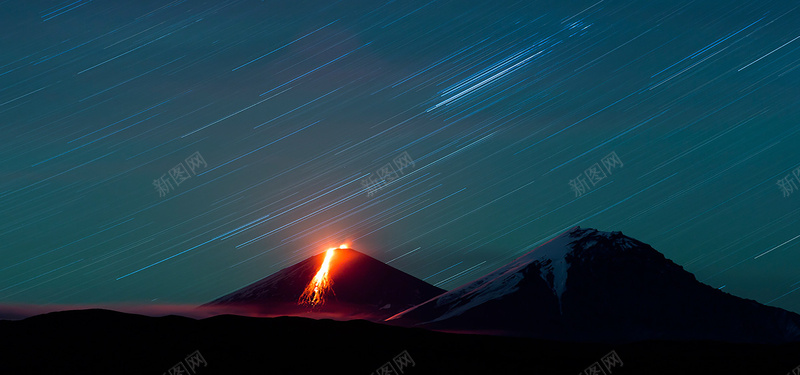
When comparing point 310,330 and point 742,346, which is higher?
point 310,330

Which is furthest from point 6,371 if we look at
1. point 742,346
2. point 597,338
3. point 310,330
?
point 597,338

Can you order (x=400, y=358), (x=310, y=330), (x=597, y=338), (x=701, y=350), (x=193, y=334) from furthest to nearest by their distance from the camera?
(x=597, y=338)
(x=701, y=350)
(x=310, y=330)
(x=193, y=334)
(x=400, y=358)

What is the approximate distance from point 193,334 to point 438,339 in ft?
136

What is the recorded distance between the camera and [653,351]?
129m

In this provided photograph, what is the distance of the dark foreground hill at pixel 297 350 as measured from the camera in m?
101

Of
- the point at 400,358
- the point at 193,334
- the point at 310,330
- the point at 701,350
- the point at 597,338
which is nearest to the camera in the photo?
the point at 400,358

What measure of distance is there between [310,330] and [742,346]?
84104 millimetres

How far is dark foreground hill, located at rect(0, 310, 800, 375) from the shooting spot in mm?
101062

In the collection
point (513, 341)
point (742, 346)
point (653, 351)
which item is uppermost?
point (513, 341)

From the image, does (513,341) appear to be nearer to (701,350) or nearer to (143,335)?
(701,350)

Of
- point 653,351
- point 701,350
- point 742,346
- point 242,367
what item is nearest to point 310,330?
point 242,367

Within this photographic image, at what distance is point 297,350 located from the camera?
111250 mm

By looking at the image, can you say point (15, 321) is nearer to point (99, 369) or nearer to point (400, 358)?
point (99, 369)

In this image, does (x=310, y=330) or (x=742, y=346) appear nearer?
(x=310, y=330)
